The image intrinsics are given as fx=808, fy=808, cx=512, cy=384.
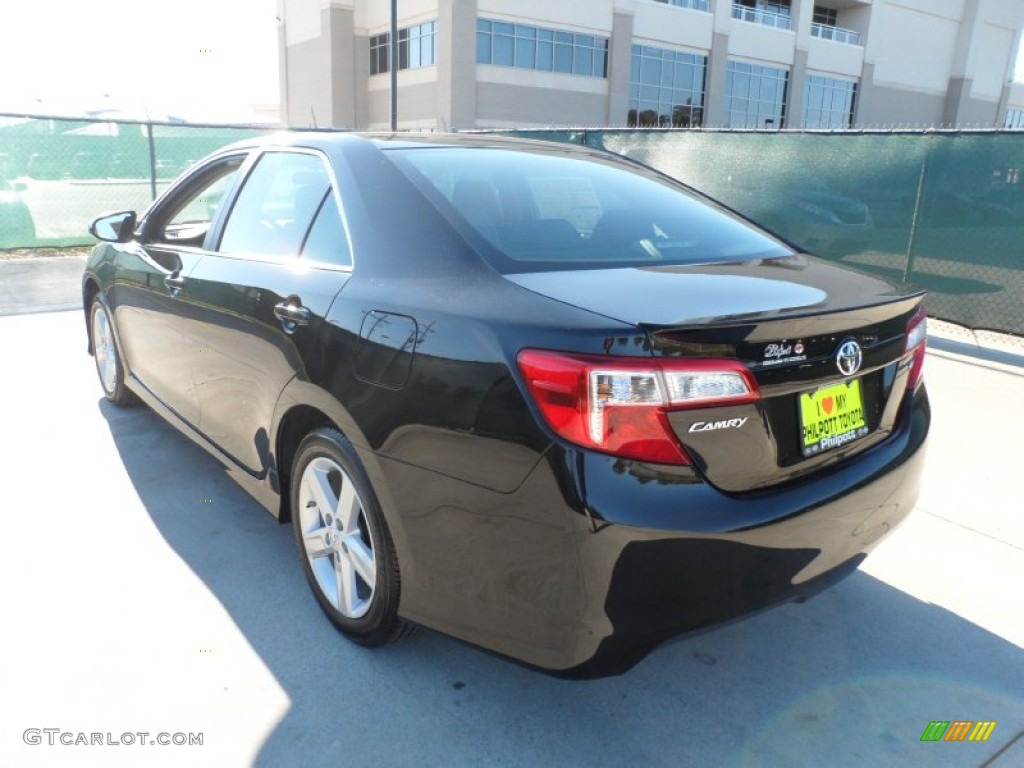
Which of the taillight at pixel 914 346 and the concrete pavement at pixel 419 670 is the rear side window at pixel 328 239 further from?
the taillight at pixel 914 346

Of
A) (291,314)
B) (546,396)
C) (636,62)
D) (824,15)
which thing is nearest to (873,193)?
(291,314)

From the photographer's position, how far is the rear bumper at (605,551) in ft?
5.86

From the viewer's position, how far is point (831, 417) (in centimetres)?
212

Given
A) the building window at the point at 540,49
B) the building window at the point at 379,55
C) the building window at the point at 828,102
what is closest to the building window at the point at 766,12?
the building window at the point at 828,102

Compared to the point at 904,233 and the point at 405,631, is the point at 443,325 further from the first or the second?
the point at 904,233

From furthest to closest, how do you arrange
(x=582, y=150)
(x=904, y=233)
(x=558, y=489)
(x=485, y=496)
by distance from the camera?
(x=904, y=233)
(x=582, y=150)
(x=485, y=496)
(x=558, y=489)

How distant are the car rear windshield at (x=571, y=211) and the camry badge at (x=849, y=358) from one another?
1.85 feet

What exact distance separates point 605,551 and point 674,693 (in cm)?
90

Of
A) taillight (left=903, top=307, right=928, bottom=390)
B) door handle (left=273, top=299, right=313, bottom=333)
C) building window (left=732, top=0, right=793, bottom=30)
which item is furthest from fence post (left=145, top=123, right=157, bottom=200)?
building window (left=732, top=0, right=793, bottom=30)

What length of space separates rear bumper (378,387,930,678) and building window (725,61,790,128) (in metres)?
46.3

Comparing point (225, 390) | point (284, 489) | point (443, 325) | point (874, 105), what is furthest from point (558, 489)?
point (874, 105)

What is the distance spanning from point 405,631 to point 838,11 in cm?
5865

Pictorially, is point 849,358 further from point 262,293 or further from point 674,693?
point 262,293

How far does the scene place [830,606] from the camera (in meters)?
2.91
